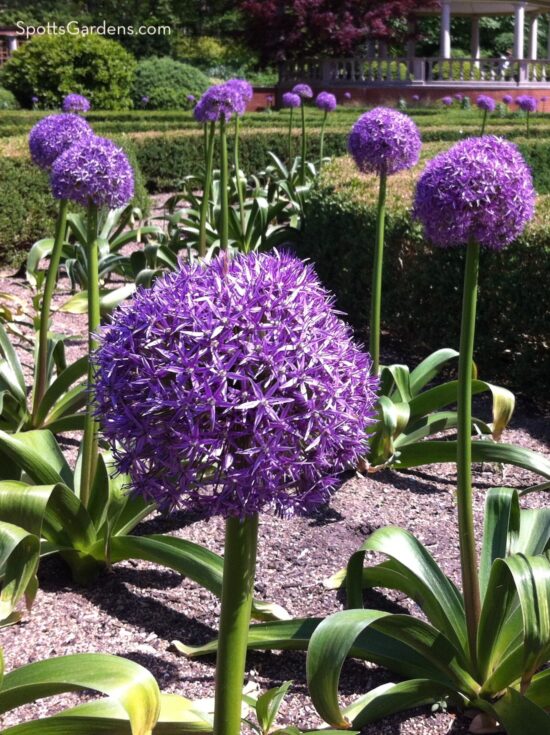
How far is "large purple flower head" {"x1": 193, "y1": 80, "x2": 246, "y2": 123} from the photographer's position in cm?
605

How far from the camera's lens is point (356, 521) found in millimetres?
3791

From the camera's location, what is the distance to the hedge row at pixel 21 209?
819 cm

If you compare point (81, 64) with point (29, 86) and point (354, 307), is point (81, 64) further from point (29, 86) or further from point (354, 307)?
point (354, 307)

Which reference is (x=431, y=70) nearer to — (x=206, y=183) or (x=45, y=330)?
(x=206, y=183)

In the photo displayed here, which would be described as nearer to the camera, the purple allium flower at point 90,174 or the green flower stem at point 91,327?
the green flower stem at point 91,327

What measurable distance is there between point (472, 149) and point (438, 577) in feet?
4.11

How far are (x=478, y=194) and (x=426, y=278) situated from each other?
329cm

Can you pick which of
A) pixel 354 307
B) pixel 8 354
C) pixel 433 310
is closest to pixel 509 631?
pixel 8 354

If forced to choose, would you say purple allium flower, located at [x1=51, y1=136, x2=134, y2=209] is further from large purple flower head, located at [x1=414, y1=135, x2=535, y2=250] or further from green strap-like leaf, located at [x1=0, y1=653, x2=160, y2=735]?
green strap-like leaf, located at [x1=0, y1=653, x2=160, y2=735]

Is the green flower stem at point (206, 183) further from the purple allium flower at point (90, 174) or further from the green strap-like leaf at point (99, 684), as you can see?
the green strap-like leaf at point (99, 684)

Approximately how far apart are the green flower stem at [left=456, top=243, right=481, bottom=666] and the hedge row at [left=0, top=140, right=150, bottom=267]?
641 cm

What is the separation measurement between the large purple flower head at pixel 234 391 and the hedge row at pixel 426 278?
149 inches

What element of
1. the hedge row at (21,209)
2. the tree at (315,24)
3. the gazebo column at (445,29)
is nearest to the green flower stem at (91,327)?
the hedge row at (21,209)

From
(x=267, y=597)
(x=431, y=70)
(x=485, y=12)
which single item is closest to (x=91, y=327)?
(x=267, y=597)
